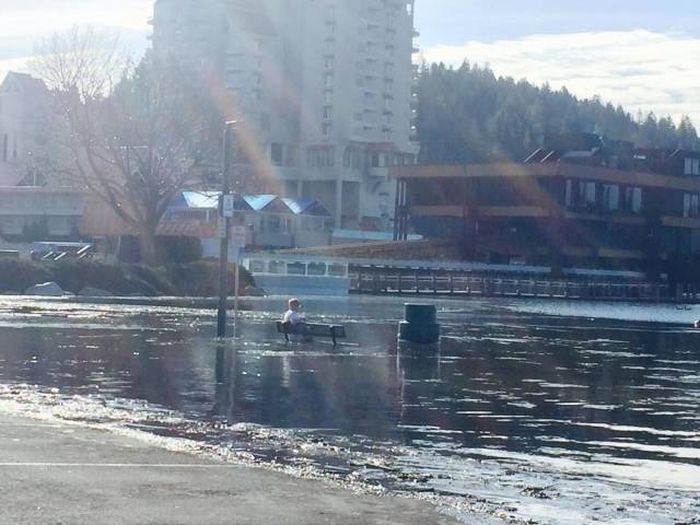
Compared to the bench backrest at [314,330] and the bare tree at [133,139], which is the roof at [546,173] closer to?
the bare tree at [133,139]

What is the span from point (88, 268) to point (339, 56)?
253ft

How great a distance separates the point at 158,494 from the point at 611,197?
398 feet

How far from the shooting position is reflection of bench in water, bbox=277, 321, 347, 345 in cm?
3616

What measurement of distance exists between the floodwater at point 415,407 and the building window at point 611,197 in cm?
8714

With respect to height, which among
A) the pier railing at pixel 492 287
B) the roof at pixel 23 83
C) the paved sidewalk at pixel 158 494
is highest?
the roof at pixel 23 83

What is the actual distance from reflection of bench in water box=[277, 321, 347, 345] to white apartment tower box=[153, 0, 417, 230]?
110 metres

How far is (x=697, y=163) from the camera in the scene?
5625 inches

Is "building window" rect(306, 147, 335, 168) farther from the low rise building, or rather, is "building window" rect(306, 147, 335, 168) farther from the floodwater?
the floodwater

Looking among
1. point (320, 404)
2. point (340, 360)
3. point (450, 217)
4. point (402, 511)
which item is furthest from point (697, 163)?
point (402, 511)

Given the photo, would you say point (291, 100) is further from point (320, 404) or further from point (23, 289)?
point (320, 404)

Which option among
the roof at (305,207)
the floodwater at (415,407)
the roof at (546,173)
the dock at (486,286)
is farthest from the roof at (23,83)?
the floodwater at (415,407)

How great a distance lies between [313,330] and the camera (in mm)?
36406

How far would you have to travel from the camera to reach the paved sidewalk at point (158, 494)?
1084 centimetres

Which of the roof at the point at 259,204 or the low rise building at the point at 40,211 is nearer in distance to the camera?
the roof at the point at 259,204
